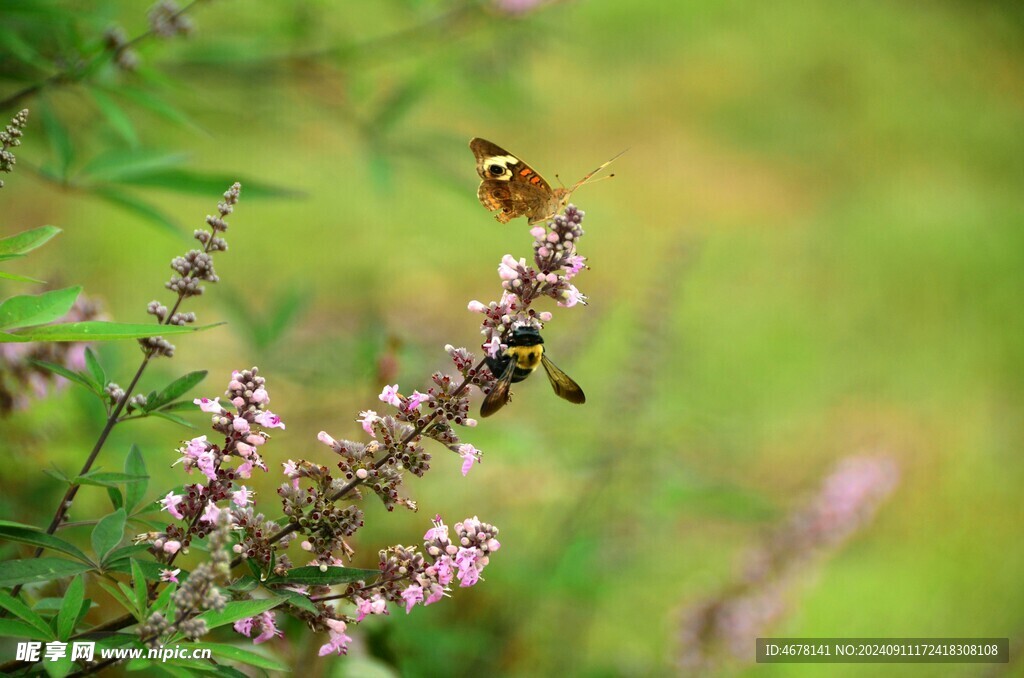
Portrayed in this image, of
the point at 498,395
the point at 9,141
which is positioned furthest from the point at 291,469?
A: the point at 9,141

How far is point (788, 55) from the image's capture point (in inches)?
442

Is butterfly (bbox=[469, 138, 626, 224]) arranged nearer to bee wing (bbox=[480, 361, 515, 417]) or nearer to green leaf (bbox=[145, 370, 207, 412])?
bee wing (bbox=[480, 361, 515, 417])

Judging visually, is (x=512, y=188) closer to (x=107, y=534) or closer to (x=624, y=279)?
(x=107, y=534)

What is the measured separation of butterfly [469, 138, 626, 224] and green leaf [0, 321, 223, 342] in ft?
2.88

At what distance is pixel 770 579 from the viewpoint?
3338mm

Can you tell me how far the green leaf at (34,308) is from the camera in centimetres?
111

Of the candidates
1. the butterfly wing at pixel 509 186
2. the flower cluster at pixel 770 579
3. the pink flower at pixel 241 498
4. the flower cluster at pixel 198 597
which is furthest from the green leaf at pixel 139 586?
the flower cluster at pixel 770 579

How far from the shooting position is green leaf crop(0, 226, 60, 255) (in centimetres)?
117

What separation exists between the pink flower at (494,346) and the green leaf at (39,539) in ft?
1.84

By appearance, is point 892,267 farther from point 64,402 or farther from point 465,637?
point 64,402

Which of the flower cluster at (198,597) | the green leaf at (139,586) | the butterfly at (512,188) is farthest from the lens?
the butterfly at (512,188)

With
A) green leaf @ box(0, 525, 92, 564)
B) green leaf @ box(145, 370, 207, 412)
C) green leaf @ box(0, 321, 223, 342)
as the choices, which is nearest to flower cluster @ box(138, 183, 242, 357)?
green leaf @ box(145, 370, 207, 412)

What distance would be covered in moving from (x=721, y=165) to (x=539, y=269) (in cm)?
876

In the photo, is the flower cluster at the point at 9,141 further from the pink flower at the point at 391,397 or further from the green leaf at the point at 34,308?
the pink flower at the point at 391,397
